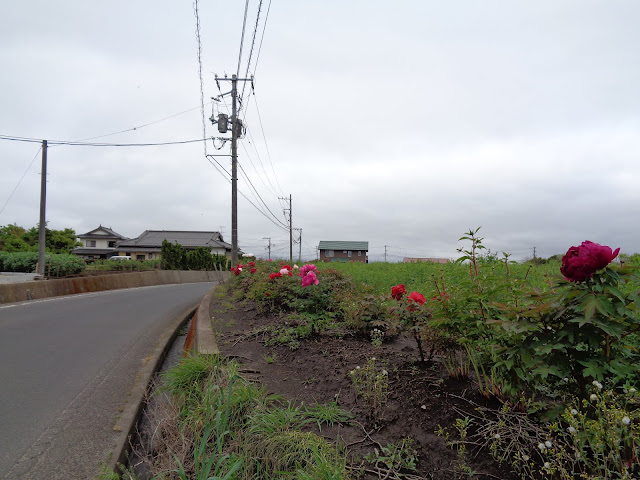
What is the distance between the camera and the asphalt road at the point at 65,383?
9.49 ft

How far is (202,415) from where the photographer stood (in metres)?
2.89

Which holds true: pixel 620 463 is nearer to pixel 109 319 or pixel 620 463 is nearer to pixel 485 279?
pixel 485 279

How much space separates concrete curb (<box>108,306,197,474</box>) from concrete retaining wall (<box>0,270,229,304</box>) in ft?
25.2

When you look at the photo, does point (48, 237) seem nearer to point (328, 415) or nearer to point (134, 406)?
point (134, 406)

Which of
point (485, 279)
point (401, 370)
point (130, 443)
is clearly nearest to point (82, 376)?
point (130, 443)

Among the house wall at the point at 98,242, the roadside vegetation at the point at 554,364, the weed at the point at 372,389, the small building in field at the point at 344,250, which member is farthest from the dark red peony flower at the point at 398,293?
the house wall at the point at 98,242

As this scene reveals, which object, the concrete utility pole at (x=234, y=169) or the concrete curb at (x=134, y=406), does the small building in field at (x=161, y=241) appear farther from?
the concrete curb at (x=134, y=406)

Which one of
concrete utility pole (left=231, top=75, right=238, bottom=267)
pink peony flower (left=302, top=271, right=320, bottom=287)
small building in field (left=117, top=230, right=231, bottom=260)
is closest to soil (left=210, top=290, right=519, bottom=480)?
pink peony flower (left=302, top=271, right=320, bottom=287)

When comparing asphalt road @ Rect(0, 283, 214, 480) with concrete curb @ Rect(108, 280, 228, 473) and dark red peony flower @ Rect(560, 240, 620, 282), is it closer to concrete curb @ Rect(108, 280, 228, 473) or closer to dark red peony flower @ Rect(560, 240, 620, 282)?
concrete curb @ Rect(108, 280, 228, 473)

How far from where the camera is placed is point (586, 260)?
188cm

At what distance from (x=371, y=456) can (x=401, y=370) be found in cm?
105

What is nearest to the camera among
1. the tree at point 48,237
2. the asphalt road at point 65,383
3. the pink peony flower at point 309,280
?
the asphalt road at point 65,383

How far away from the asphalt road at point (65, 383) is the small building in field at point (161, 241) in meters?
46.4

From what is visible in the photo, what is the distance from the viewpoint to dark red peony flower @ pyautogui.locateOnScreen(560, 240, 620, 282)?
1.86 m
